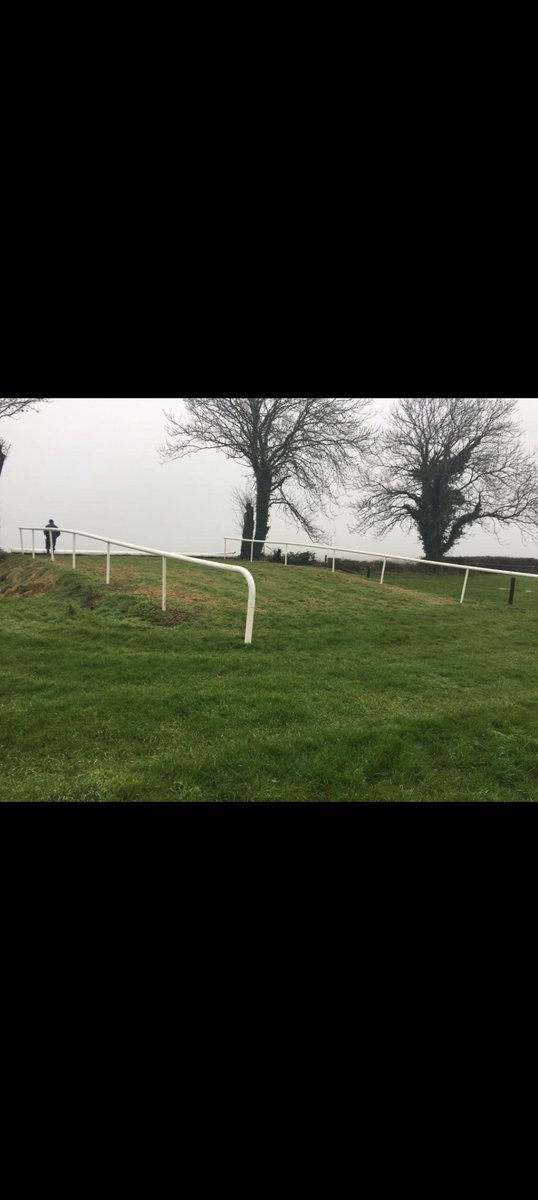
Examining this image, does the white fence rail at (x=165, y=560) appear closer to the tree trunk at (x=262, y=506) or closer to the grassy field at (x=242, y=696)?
the grassy field at (x=242, y=696)

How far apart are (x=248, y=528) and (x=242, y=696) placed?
410cm

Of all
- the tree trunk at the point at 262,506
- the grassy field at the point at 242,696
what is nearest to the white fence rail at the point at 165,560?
the grassy field at the point at 242,696

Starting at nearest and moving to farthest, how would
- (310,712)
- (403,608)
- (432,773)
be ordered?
(432,773)
(310,712)
(403,608)

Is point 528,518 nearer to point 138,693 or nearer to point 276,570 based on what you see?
point 276,570

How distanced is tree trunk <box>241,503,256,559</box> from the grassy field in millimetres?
1023

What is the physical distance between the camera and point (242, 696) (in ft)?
9.71

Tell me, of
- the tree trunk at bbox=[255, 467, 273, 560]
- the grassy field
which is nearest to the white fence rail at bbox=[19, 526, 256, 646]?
the grassy field

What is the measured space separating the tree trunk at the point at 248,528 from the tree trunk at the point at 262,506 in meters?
0.09

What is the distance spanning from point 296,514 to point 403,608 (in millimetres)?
2331

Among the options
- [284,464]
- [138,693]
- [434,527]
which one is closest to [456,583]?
[434,527]

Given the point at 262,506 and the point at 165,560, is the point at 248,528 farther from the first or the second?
the point at 165,560

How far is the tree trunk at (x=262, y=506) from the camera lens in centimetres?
664

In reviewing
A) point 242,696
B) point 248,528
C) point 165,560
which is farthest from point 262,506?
point 242,696

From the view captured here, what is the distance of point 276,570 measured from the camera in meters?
6.80
